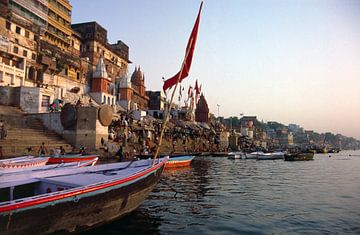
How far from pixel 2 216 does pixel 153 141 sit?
3778 cm

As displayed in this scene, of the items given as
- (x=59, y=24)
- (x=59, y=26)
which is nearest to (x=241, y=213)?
(x=59, y=26)

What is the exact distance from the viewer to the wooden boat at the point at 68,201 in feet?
18.1

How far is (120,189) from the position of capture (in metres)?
8.29

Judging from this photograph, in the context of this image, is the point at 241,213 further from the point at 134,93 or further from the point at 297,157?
the point at 134,93

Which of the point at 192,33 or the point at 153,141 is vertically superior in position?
the point at 192,33

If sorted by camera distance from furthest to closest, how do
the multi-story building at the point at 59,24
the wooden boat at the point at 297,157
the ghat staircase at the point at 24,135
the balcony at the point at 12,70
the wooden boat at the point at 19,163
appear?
the wooden boat at the point at 297,157
the multi-story building at the point at 59,24
the balcony at the point at 12,70
the ghat staircase at the point at 24,135
the wooden boat at the point at 19,163

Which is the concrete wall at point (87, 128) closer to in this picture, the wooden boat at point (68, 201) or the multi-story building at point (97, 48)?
the wooden boat at point (68, 201)

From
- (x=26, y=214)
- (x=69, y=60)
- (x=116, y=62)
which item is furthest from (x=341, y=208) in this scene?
(x=116, y=62)

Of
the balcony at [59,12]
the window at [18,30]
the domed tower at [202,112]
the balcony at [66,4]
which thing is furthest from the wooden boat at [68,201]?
the domed tower at [202,112]

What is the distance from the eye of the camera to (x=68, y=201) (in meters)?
6.54

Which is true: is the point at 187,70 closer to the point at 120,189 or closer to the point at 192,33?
the point at 192,33

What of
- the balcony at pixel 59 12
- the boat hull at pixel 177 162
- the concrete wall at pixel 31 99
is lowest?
the boat hull at pixel 177 162

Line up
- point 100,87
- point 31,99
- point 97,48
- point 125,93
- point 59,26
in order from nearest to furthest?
1. point 31,99
2. point 100,87
3. point 59,26
4. point 125,93
5. point 97,48

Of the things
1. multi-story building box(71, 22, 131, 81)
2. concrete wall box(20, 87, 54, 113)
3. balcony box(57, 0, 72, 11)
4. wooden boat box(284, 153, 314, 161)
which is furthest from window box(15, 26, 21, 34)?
wooden boat box(284, 153, 314, 161)
